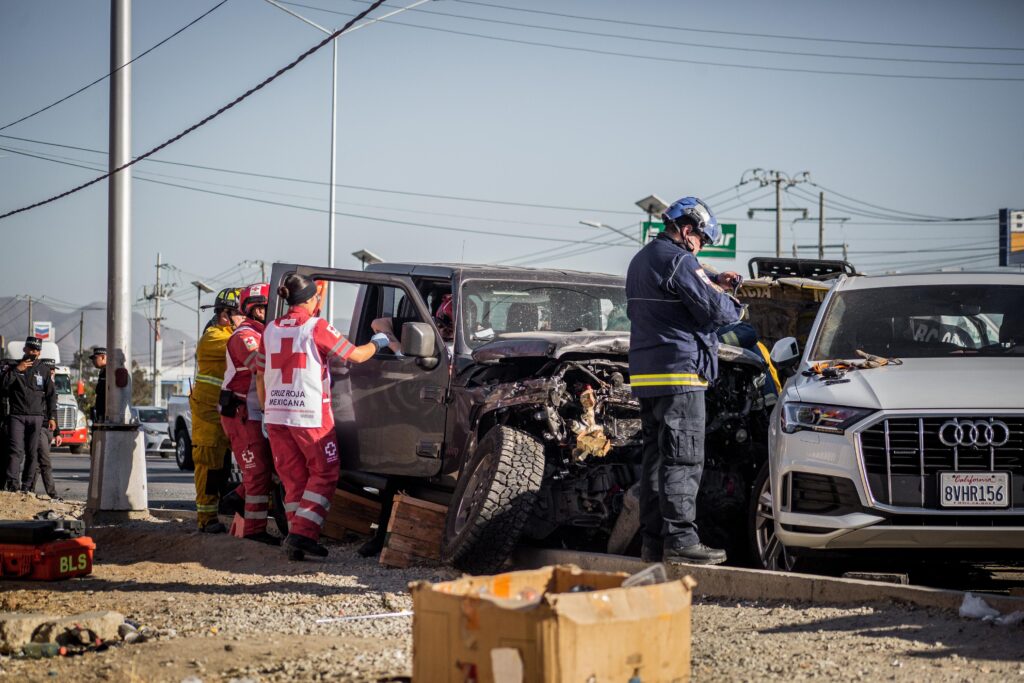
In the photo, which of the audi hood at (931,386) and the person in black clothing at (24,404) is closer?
the audi hood at (931,386)

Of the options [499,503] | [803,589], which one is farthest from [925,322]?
[499,503]

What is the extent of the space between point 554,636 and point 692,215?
13.1 feet

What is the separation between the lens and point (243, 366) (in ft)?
33.2

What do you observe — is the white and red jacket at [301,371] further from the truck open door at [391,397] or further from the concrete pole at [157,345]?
the concrete pole at [157,345]

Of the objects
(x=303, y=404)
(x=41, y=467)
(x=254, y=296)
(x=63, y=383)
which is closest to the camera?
(x=303, y=404)

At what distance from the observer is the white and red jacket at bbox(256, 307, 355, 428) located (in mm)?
8734


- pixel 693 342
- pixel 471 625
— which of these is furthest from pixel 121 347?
pixel 471 625

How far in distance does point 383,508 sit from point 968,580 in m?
4.22

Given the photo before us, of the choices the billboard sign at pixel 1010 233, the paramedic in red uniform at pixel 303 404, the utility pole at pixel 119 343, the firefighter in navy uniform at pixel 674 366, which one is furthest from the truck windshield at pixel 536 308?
the billboard sign at pixel 1010 233

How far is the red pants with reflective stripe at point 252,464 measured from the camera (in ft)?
32.6

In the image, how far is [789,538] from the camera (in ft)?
21.8

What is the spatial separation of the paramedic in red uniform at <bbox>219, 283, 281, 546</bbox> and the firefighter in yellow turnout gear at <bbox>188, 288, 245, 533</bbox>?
57 cm

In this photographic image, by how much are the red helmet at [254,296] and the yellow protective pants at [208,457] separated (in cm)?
94

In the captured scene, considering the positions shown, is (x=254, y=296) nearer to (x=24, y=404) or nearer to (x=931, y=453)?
(x=931, y=453)
